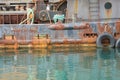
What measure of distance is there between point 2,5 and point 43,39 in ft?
13.7

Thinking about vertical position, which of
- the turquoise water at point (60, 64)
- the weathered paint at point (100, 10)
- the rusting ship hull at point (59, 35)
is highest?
the weathered paint at point (100, 10)

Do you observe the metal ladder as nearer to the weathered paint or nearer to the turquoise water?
the weathered paint

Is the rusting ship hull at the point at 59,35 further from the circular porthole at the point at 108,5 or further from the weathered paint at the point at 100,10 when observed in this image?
the circular porthole at the point at 108,5

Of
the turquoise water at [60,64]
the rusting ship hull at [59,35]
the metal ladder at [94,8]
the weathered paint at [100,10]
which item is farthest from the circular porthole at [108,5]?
the turquoise water at [60,64]

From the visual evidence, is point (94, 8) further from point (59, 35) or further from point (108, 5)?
point (59, 35)

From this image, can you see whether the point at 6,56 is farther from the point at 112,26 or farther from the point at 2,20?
the point at 112,26

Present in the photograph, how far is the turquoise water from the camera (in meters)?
15.3

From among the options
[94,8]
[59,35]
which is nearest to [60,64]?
[59,35]

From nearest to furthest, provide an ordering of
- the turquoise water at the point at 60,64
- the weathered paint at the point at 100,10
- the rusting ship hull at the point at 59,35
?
the turquoise water at the point at 60,64
the rusting ship hull at the point at 59,35
the weathered paint at the point at 100,10

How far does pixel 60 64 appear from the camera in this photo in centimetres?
1844

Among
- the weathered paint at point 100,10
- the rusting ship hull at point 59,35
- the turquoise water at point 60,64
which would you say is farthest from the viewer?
the weathered paint at point 100,10

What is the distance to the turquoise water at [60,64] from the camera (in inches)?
603

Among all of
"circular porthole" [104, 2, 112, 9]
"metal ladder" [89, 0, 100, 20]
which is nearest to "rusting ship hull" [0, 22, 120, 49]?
"metal ladder" [89, 0, 100, 20]

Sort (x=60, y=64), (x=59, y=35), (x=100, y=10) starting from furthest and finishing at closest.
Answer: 1. (x=100, y=10)
2. (x=59, y=35)
3. (x=60, y=64)
